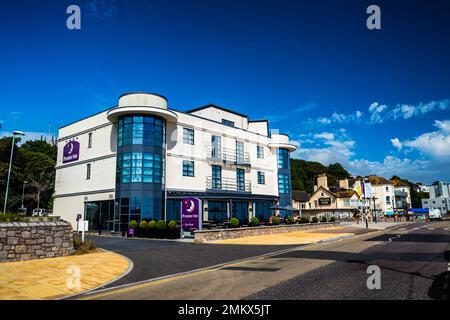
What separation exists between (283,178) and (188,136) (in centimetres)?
1786

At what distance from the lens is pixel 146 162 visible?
95.5 feet

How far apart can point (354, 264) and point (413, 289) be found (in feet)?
12.1

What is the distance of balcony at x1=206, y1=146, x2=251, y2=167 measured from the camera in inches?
1417

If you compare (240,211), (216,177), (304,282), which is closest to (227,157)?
(216,177)

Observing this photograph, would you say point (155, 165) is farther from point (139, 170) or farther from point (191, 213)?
point (191, 213)

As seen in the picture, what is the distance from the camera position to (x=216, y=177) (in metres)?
36.6

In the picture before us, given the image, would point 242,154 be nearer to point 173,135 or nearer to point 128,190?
point 173,135

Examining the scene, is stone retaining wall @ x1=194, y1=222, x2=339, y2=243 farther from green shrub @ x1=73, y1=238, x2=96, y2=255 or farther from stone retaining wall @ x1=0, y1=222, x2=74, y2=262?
stone retaining wall @ x1=0, y1=222, x2=74, y2=262

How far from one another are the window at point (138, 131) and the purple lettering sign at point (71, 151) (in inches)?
307

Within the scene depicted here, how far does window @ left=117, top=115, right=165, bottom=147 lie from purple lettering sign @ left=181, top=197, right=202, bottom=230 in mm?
9161

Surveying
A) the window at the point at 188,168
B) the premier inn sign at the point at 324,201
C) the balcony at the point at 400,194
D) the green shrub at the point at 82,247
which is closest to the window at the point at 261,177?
the window at the point at 188,168

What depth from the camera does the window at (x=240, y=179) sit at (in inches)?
1549

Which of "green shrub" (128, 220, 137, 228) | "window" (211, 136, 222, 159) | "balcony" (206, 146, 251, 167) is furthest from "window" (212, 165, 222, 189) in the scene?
"green shrub" (128, 220, 137, 228)

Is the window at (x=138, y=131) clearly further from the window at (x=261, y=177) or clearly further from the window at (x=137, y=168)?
the window at (x=261, y=177)
